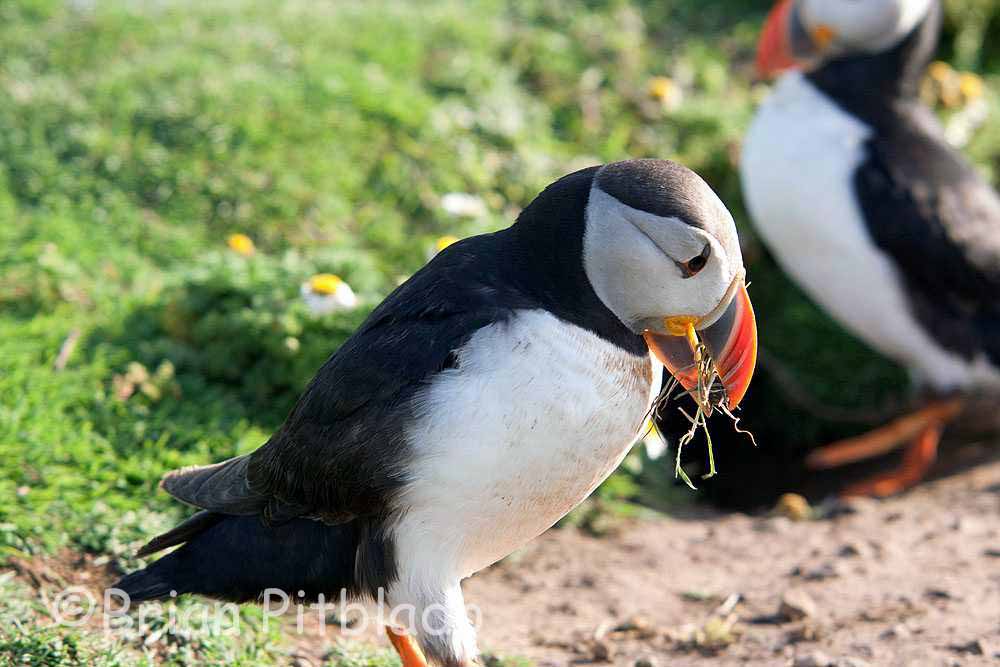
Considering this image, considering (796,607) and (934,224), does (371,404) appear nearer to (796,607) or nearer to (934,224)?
(796,607)

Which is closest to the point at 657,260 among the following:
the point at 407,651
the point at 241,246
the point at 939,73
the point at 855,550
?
the point at 407,651

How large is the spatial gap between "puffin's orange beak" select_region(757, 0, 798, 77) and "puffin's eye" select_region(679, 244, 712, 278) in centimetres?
328

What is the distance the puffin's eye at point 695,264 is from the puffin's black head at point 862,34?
3.19 m

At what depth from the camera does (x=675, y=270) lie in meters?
2.76

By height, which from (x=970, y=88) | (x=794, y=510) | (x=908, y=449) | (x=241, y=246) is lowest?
(x=908, y=449)

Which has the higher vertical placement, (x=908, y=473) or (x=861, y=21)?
(x=861, y=21)

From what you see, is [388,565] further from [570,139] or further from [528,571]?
[570,139]

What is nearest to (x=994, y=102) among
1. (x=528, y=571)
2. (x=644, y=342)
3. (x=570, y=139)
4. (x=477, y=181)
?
(x=570, y=139)

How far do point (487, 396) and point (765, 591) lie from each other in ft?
5.80

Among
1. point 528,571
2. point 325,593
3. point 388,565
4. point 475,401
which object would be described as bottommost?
point 528,571

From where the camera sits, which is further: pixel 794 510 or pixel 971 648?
pixel 794 510

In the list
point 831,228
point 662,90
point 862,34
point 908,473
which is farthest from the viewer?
point 662,90

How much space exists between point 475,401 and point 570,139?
11.7ft

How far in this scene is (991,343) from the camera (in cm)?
525
